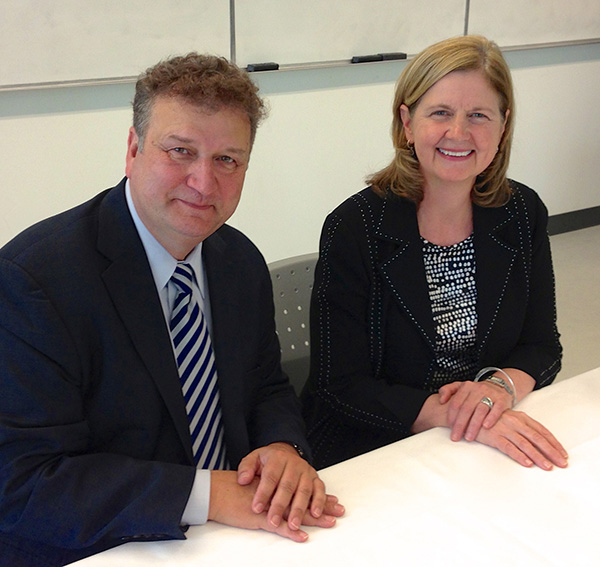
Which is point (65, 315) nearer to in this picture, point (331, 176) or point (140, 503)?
point (140, 503)

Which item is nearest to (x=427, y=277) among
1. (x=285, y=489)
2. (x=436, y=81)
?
(x=436, y=81)

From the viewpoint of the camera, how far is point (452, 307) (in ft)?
6.21

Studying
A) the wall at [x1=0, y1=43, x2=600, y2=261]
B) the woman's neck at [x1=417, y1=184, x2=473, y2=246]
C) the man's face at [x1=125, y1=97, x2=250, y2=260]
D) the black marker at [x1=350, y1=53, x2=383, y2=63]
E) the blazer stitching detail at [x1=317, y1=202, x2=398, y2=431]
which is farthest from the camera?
the black marker at [x1=350, y1=53, x2=383, y2=63]

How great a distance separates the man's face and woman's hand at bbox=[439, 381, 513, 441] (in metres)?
0.58

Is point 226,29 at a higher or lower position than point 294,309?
higher

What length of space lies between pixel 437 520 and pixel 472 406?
1.16 feet

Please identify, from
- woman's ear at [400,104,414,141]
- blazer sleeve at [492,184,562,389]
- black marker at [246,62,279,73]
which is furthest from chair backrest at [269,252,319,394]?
black marker at [246,62,279,73]

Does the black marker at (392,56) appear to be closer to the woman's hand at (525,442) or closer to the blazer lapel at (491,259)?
the blazer lapel at (491,259)

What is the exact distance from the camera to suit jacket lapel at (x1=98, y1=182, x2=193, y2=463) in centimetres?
128

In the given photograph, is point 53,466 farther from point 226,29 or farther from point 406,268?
point 226,29

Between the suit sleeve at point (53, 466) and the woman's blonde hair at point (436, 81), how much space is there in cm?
99

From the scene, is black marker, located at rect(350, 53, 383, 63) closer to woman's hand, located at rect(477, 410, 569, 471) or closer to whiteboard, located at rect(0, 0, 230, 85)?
whiteboard, located at rect(0, 0, 230, 85)

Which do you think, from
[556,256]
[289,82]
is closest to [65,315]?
[289,82]

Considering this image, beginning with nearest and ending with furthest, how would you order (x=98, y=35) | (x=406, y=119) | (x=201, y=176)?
(x=201, y=176) → (x=406, y=119) → (x=98, y=35)
